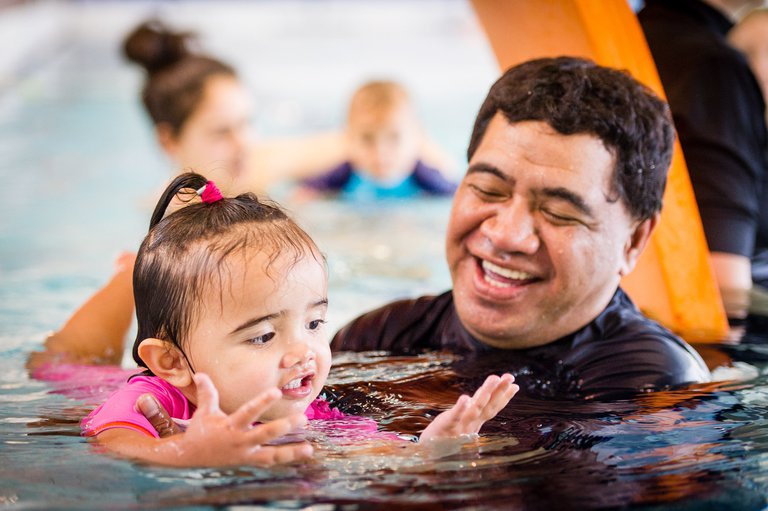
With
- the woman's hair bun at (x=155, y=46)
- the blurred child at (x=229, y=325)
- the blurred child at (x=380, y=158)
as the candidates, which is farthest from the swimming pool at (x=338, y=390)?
the woman's hair bun at (x=155, y=46)

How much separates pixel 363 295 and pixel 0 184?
3.50 m

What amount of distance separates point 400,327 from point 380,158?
368cm

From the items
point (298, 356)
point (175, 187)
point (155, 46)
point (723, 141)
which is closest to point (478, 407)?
point (298, 356)

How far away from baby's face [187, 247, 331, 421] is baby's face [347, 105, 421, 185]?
453cm

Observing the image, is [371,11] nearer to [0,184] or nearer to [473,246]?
[0,184]

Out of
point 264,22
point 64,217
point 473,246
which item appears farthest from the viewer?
point 264,22

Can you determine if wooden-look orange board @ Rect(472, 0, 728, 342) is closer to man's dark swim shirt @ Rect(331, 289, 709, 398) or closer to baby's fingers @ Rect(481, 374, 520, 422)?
man's dark swim shirt @ Rect(331, 289, 709, 398)

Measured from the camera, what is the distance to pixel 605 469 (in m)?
2.17

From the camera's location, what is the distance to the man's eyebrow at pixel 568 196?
8.64 feet

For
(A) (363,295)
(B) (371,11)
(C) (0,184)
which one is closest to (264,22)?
(B) (371,11)

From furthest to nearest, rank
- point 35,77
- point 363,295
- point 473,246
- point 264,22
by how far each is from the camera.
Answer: point 264,22 → point 35,77 → point 363,295 → point 473,246

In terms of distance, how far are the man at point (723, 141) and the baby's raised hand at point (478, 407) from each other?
1854mm

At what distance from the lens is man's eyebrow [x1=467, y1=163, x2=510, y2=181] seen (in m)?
2.70

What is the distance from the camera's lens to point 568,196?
2637 mm
